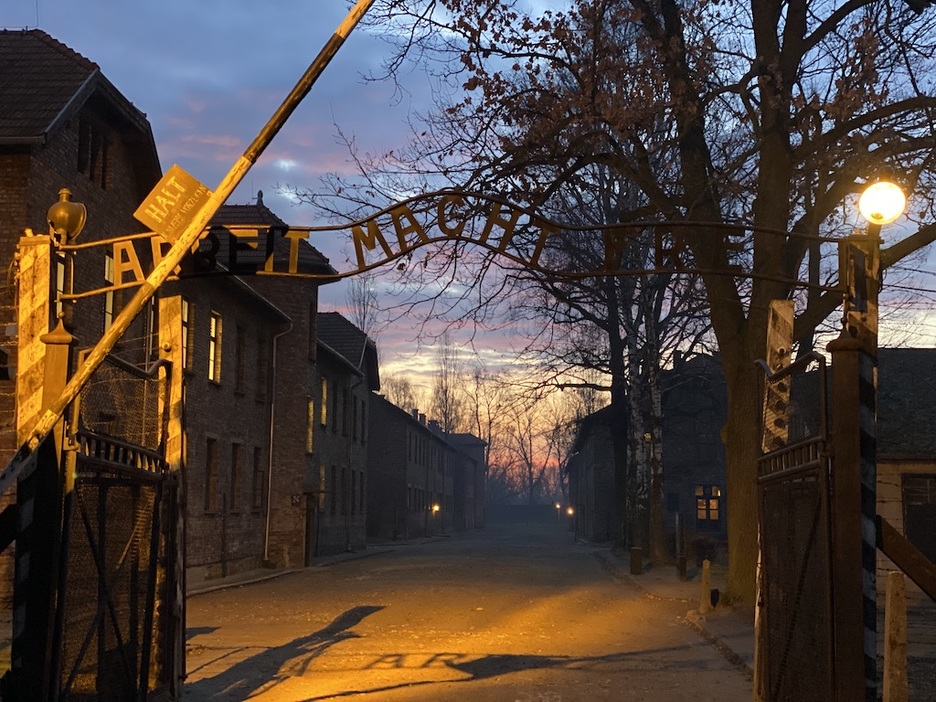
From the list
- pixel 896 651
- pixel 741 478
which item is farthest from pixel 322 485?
pixel 896 651

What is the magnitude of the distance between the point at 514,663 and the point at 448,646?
167 cm

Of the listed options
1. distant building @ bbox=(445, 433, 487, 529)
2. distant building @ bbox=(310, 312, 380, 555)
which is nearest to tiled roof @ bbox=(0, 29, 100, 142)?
distant building @ bbox=(310, 312, 380, 555)

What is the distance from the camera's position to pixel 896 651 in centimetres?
922

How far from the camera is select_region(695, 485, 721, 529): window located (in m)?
51.2

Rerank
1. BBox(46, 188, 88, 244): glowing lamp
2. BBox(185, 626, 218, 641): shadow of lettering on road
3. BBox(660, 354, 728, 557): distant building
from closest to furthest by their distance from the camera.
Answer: BBox(46, 188, 88, 244): glowing lamp → BBox(185, 626, 218, 641): shadow of lettering on road → BBox(660, 354, 728, 557): distant building

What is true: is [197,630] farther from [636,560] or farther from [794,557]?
[636,560]

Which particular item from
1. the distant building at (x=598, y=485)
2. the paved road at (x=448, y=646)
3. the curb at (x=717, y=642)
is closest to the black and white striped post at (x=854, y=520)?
the paved road at (x=448, y=646)

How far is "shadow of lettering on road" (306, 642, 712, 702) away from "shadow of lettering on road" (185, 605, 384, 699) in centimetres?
90

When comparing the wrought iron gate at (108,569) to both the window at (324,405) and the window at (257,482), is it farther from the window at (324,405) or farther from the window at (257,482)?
the window at (324,405)

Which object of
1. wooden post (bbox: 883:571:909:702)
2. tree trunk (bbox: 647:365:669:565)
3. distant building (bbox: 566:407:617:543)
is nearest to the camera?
wooden post (bbox: 883:571:909:702)

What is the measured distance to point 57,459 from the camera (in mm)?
6691

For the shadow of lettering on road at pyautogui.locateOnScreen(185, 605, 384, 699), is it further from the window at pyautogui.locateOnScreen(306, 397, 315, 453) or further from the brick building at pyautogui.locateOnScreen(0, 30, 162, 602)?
the window at pyautogui.locateOnScreen(306, 397, 315, 453)

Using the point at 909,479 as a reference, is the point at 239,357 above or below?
above

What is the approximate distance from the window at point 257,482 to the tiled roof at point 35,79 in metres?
15.5
